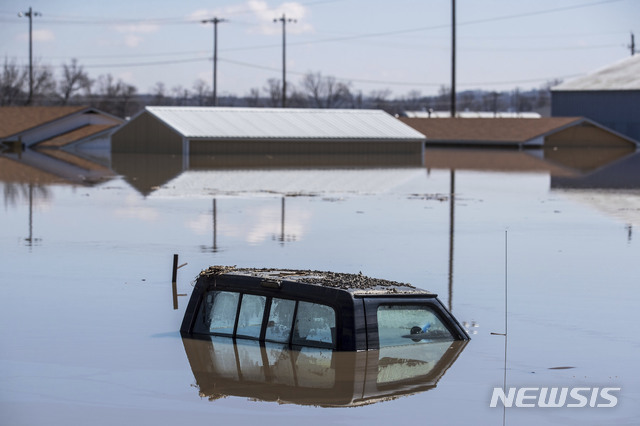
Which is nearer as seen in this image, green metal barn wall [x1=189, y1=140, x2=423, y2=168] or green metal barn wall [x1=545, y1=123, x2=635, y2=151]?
green metal barn wall [x1=189, y1=140, x2=423, y2=168]

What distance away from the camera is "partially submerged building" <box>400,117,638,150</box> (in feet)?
264

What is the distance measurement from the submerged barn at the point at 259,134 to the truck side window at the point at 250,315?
5026cm

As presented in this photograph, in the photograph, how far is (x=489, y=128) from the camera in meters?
84.6

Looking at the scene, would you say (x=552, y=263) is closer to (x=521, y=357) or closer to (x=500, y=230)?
(x=500, y=230)

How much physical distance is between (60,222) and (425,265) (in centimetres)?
1055

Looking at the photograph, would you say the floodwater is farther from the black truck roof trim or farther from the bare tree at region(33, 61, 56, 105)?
the bare tree at region(33, 61, 56, 105)

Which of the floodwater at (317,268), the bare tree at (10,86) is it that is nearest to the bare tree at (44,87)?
the bare tree at (10,86)

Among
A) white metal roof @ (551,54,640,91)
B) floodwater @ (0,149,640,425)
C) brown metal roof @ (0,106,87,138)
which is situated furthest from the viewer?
white metal roof @ (551,54,640,91)

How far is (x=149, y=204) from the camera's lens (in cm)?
3070

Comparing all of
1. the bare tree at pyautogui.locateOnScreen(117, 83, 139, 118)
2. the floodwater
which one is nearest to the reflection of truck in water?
the floodwater

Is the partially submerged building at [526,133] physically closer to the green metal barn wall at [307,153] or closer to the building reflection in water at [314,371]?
the green metal barn wall at [307,153]

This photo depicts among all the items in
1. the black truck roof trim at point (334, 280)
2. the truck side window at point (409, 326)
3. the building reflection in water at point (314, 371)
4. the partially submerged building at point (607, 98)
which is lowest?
the building reflection in water at point (314, 371)

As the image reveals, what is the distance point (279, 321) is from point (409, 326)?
1.53 meters

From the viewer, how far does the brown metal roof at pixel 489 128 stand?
3164 inches
